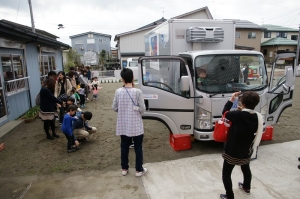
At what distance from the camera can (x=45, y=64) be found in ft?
34.7

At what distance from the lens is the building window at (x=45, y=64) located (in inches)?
388

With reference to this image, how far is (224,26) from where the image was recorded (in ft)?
17.3

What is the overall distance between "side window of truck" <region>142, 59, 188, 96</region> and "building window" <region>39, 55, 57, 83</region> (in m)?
7.20

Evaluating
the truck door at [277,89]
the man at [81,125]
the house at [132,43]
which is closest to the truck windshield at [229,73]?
the truck door at [277,89]

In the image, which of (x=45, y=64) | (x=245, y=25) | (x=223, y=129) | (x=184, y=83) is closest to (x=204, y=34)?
(x=184, y=83)

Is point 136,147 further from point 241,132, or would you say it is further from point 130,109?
point 241,132

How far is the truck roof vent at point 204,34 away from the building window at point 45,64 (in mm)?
7523

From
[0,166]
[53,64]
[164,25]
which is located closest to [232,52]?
[164,25]

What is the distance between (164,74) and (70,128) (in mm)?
2272

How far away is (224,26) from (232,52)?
1404mm

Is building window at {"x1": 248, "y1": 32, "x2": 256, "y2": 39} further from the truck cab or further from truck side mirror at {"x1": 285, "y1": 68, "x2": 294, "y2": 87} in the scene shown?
truck side mirror at {"x1": 285, "y1": 68, "x2": 294, "y2": 87}

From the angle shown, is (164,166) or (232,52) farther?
(232,52)

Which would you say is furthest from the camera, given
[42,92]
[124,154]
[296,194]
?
[42,92]

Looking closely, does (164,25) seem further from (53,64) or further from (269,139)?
(53,64)
